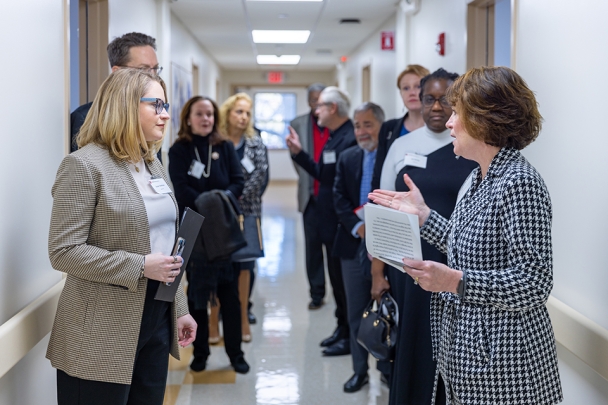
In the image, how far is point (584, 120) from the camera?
2289 millimetres

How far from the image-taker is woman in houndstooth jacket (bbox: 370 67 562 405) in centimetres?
162

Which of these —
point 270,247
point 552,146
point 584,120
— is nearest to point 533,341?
point 584,120

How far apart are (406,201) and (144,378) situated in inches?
39.3

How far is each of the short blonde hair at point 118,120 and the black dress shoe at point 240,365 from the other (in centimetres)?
236

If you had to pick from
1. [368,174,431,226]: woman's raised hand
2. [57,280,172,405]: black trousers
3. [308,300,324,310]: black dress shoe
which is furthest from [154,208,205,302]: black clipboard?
[308,300,324,310]: black dress shoe

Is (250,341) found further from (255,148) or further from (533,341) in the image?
(533,341)

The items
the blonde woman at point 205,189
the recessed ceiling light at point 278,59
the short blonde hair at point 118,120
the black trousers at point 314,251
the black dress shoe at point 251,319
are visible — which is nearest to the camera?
the short blonde hair at point 118,120

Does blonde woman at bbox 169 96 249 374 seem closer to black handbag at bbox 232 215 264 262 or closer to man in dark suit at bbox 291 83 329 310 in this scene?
black handbag at bbox 232 215 264 262

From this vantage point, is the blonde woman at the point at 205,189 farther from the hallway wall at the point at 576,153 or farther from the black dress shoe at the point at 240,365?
the hallway wall at the point at 576,153

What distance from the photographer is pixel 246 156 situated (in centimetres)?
494

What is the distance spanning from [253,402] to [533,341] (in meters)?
2.19

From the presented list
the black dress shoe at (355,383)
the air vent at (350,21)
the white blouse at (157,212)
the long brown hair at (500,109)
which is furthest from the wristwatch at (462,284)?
the air vent at (350,21)

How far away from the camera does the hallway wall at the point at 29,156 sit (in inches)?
77.6

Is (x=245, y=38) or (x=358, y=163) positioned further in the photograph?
(x=245, y=38)
